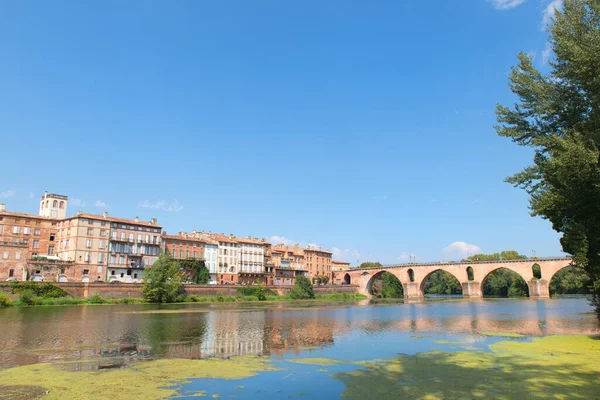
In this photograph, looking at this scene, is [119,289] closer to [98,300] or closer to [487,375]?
[98,300]

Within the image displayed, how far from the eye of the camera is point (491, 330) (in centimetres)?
2908

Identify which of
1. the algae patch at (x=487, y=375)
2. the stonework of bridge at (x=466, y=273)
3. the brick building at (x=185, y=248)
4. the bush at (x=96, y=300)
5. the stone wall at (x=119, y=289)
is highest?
the brick building at (x=185, y=248)

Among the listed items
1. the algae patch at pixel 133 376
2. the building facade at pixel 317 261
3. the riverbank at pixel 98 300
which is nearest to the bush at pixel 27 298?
the riverbank at pixel 98 300

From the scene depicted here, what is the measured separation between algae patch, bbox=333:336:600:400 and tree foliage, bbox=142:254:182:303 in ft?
185

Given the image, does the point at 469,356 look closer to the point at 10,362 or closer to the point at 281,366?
the point at 281,366

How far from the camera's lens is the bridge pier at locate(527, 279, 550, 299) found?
298 feet

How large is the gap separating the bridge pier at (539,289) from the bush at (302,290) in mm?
46284

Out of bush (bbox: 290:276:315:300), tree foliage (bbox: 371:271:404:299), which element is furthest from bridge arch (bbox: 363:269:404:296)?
bush (bbox: 290:276:315:300)

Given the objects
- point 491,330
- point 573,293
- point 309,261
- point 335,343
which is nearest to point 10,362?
point 335,343

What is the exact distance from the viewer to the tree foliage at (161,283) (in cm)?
6825

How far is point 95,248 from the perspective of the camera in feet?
260

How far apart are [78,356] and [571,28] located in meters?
26.3

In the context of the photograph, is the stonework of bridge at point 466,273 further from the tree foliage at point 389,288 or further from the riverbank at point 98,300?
the riverbank at point 98,300

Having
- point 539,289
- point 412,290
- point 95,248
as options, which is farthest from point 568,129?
point 412,290
